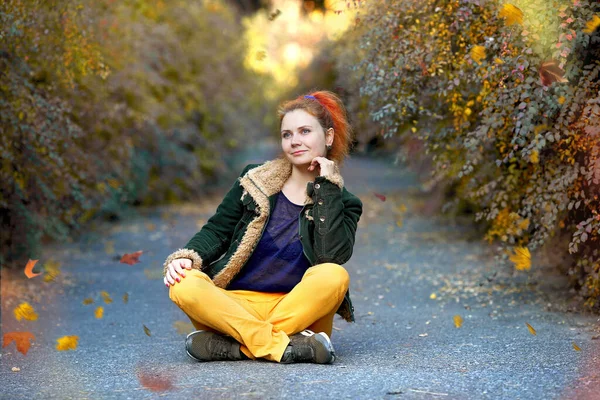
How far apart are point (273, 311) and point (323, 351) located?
1.07ft

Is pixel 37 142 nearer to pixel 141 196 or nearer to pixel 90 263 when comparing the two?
pixel 90 263

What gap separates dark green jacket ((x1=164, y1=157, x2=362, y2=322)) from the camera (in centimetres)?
392

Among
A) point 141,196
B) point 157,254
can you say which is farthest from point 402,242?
point 141,196

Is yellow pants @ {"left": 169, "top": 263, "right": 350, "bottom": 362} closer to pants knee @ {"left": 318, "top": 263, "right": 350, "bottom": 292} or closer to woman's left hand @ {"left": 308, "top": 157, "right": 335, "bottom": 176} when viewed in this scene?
pants knee @ {"left": 318, "top": 263, "right": 350, "bottom": 292}

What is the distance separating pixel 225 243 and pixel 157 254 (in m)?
4.26

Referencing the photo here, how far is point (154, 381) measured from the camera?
139 inches

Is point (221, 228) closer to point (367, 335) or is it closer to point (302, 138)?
point (302, 138)

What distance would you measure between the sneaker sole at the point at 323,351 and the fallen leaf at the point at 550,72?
6.07ft

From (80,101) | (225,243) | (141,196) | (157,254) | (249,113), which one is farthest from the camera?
(249,113)

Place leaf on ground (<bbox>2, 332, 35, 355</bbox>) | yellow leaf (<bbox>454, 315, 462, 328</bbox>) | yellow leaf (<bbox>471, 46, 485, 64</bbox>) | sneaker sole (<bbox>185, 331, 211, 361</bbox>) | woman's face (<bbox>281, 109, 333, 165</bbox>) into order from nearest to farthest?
sneaker sole (<bbox>185, 331, 211, 361</bbox>) < woman's face (<bbox>281, 109, 333, 165</bbox>) < yellow leaf (<bbox>471, 46, 485, 64</bbox>) < leaf on ground (<bbox>2, 332, 35, 355</bbox>) < yellow leaf (<bbox>454, 315, 462, 328</bbox>)

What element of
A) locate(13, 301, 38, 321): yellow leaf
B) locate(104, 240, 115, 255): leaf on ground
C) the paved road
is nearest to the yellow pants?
the paved road

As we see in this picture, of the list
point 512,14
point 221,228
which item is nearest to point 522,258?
point 512,14

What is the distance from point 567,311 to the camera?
5121mm

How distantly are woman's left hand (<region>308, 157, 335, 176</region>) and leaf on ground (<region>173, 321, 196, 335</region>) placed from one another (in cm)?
159
